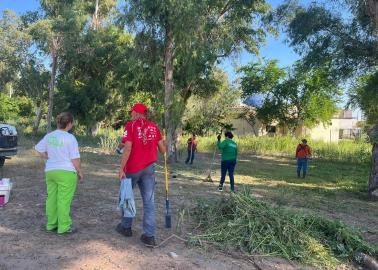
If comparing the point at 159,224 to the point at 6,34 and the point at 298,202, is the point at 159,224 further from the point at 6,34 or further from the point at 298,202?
the point at 6,34

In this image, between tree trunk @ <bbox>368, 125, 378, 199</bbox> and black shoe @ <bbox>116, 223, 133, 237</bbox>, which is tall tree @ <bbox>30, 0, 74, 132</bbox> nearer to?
tree trunk @ <bbox>368, 125, 378, 199</bbox>

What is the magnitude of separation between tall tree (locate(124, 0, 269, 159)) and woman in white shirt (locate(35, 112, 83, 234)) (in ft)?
42.8

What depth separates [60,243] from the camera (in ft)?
18.4

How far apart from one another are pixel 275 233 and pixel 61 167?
3022mm

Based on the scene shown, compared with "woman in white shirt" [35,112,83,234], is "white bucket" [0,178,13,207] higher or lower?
lower

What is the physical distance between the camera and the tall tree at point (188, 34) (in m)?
18.5

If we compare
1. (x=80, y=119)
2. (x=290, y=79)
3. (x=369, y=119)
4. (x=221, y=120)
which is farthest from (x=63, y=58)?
(x=369, y=119)

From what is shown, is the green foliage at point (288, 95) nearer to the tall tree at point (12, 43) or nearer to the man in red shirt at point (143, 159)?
the tall tree at point (12, 43)

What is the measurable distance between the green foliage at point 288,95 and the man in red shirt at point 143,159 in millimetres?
32382

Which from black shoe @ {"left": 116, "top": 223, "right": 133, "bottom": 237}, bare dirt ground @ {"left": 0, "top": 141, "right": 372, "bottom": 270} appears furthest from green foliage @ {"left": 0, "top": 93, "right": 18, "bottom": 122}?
Result: black shoe @ {"left": 116, "top": 223, "right": 133, "bottom": 237}

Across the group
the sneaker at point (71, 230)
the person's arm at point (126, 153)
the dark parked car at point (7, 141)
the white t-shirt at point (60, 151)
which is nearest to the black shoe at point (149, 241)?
the person's arm at point (126, 153)

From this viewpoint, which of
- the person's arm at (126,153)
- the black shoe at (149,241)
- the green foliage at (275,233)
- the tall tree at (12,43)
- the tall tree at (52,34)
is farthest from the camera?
the tall tree at (12,43)

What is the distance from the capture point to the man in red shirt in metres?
5.70

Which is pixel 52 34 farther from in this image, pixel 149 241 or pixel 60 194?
pixel 149 241
